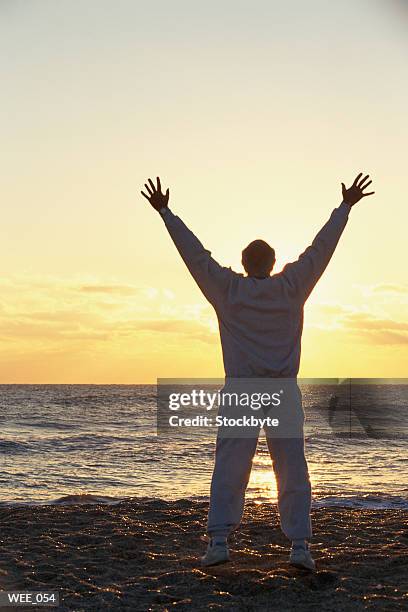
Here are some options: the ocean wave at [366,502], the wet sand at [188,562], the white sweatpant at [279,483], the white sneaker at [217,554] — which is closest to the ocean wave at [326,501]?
the ocean wave at [366,502]

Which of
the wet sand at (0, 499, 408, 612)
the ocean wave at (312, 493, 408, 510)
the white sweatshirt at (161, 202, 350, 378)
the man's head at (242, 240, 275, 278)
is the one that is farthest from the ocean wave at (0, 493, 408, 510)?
the man's head at (242, 240, 275, 278)

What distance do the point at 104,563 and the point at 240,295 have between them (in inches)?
87.6

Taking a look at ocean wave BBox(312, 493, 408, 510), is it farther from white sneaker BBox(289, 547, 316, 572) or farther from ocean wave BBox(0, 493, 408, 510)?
white sneaker BBox(289, 547, 316, 572)

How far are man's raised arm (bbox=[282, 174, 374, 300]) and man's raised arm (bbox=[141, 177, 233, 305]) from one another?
0.42 metres

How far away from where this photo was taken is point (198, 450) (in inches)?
709

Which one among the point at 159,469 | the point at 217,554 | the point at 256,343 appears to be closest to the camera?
the point at 256,343

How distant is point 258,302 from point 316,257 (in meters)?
0.50

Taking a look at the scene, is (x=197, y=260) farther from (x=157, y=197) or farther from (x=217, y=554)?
(x=217, y=554)

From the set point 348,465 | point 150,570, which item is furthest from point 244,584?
point 348,465

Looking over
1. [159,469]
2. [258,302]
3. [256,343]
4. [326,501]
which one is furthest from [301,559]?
[159,469]

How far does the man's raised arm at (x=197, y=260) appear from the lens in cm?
483

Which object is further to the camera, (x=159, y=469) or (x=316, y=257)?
(x=159, y=469)

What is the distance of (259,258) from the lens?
195 inches

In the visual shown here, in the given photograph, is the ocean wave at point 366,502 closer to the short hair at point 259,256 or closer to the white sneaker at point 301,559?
the white sneaker at point 301,559
